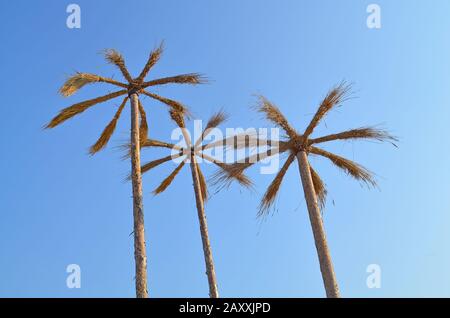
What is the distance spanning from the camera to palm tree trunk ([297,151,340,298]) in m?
9.46

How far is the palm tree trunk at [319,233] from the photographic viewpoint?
9.46 metres

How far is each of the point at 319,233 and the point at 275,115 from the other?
2663mm

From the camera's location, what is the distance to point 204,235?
1492cm

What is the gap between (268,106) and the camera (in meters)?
10.7

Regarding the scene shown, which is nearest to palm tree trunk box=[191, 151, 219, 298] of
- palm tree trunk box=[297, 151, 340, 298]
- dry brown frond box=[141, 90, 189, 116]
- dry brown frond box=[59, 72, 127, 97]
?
dry brown frond box=[141, 90, 189, 116]

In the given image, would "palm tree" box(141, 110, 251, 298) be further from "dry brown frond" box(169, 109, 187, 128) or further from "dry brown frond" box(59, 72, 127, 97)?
"dry brown frond" box(59, 72, 127, 97)

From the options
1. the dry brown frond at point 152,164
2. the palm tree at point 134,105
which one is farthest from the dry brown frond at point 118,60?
the dry brown frond at point 152,164

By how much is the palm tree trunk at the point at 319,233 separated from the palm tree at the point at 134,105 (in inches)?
147
